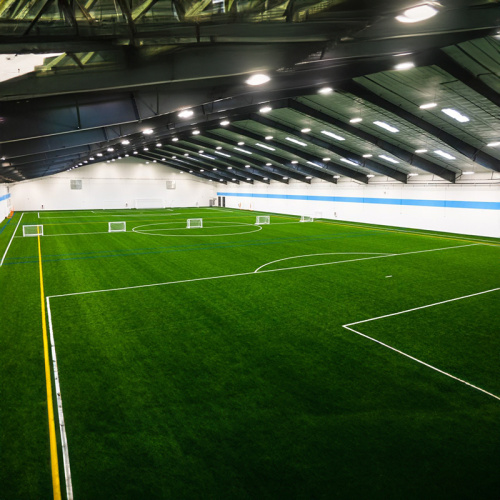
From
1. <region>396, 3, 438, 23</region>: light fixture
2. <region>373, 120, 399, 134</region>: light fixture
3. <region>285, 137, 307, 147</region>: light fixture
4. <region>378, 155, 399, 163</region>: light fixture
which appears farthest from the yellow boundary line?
<region>378, 155, 399, 163</region>: light fixture

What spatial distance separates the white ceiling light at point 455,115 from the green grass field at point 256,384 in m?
8.13

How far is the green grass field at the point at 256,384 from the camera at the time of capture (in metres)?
4.84

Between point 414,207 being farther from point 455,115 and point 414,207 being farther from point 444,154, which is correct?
point 455,115

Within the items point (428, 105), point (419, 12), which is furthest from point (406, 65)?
point (419, 12)

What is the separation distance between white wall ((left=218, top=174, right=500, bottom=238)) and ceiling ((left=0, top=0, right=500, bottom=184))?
2.40 metres

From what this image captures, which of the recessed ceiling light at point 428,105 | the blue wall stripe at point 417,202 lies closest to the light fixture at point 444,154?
the blue wall stripe at point 417,202

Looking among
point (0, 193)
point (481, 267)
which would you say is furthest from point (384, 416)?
point (0, 193)

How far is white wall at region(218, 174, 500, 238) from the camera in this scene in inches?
1106

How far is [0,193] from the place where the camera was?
36.8m

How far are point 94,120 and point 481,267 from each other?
56.4ft

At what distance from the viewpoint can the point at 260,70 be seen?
790cm

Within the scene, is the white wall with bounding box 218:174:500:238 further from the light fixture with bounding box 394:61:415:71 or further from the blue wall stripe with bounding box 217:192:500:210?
the light fixture with bounding box 394:61:415:71

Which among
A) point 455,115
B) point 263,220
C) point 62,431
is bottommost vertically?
point 62,431

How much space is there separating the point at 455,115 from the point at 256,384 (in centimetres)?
1807
